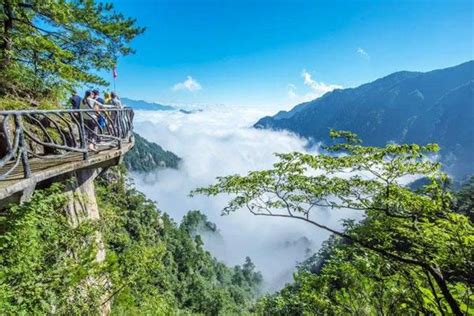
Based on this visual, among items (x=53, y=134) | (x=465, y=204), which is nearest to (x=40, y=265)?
(x=53, y=134)

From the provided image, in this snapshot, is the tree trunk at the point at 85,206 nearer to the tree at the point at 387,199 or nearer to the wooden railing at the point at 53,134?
the wooden railing at the point at 53,134

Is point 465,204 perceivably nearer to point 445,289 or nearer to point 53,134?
point 445,289

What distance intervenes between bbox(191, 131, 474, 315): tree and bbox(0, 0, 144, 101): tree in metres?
7.86

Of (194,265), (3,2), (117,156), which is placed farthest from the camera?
(194,265)

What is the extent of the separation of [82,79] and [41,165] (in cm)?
746

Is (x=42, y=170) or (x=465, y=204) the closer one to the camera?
(x=42, y=170)

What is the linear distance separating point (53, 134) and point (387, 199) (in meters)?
9.16

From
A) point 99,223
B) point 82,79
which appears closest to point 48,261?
point 99,223

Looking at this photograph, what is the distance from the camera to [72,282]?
19.0 feet

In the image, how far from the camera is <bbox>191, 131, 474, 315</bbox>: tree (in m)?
4.70

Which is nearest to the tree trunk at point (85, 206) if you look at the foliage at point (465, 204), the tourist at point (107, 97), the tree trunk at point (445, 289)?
the tourist at point (107, 97)

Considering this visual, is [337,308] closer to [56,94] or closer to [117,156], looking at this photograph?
[117,156]

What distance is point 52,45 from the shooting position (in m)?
9.98

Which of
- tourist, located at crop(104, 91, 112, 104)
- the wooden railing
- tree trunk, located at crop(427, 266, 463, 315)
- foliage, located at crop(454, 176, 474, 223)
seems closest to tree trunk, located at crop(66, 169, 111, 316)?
the wooden railing
